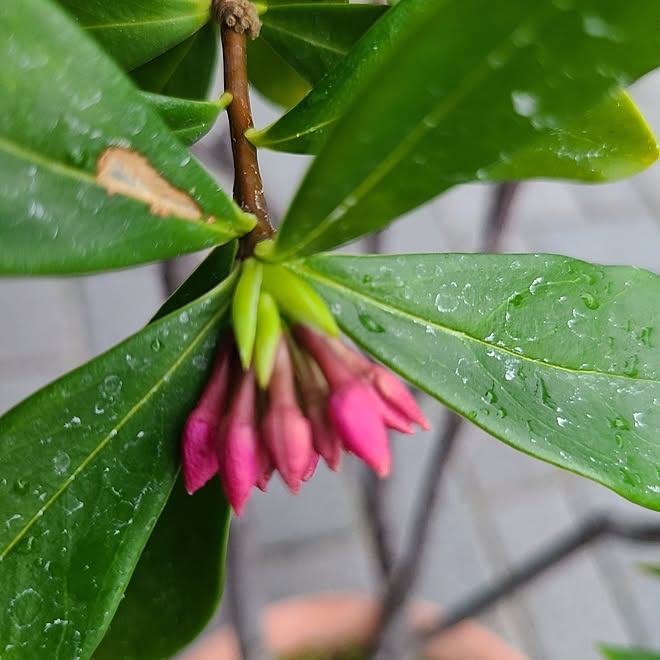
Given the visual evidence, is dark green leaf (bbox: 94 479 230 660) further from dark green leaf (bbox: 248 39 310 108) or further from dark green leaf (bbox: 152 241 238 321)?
dark green leaf (bbox: 248 39 310 108)

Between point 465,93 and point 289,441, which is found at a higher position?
point 465,93

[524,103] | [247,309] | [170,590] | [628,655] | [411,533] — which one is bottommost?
[411,533]

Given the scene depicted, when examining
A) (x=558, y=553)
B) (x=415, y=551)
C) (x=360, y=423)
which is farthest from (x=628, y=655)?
(x=360, y=423)

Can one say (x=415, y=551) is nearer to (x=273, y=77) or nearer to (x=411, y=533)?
(x=411, y=533)

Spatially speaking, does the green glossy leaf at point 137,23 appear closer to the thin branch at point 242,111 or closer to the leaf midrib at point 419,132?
the thin branch at point 242,111

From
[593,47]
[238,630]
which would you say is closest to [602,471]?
[593,47]

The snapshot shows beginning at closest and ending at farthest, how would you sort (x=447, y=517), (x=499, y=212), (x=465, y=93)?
(x=465, y=93) → (x=499, y=212) → (x=447, y=517)

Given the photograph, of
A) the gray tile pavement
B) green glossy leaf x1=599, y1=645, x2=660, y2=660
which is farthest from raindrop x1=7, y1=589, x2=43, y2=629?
the gray tile pavement
